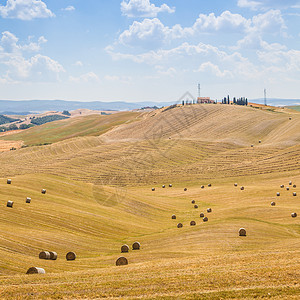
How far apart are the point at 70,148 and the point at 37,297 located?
138 m

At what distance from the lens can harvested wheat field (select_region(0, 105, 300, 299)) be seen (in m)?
22.2

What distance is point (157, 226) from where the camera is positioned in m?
54.0

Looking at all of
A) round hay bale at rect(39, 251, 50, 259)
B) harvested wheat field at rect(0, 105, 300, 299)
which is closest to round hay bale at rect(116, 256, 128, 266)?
harvested wheat field at rect(0, 105, 300, 299)

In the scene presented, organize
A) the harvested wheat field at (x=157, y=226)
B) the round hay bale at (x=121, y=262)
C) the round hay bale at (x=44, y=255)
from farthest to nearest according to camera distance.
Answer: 1. the round hay bale at (x=44, y=255)
2. the round hay bale at (x=121, y=262)
3. the harvested wheat field at (x=157, y=226)

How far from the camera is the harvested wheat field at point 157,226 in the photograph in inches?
876

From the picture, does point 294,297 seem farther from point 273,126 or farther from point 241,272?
point 273,126

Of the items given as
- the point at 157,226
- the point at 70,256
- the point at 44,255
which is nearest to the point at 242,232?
the point at 157,226

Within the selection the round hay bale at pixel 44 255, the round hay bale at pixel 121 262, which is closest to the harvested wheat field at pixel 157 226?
the round hay bale at pixel 44 255

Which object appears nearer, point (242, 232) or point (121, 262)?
point (121, 262)

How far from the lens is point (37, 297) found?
2003cm

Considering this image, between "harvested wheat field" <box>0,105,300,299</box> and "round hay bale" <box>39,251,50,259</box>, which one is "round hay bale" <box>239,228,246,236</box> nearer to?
"harvested wheat field" <box>0,105,300,299</box>

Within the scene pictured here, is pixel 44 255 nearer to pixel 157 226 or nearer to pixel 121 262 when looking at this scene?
A: pixel 121 262

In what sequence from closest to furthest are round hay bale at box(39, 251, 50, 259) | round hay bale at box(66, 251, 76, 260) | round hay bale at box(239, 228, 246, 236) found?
1. round hay bale at box(39, 251, 50, 259)
2. round hay bale at box(66, 251, 76, 260)
3. round hay bale at box(239, 228, 246, 236)

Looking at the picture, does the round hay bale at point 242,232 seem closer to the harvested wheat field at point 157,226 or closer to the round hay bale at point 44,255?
the harvested wheat field at point 157,226
